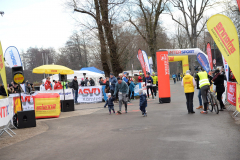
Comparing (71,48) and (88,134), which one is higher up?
(71,48)

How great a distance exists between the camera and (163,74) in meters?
17.1

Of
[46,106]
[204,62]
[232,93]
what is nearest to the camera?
[232,93]

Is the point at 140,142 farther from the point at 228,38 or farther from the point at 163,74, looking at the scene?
the point at 163,74

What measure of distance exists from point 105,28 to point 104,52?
2.17 meters

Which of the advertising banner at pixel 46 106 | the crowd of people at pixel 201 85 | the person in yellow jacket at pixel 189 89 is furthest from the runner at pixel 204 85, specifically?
the advertising banner at pixel 46 106

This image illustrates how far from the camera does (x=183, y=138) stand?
7.10 meters

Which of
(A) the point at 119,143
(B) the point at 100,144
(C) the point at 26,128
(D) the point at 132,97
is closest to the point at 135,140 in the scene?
(A) the point at 119,143

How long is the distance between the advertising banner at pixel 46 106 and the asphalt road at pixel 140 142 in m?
3.95

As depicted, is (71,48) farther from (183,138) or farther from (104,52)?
(183,138)

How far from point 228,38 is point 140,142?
447 cm

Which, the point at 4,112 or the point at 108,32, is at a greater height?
the point at 108,32

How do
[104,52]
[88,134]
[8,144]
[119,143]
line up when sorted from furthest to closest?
[104,52], [88,134], [8,144], [119,143]

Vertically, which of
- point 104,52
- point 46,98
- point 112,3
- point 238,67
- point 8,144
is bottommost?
point 8,144

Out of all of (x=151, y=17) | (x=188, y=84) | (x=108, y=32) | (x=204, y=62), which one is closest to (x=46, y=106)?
(x=188, y=84)
